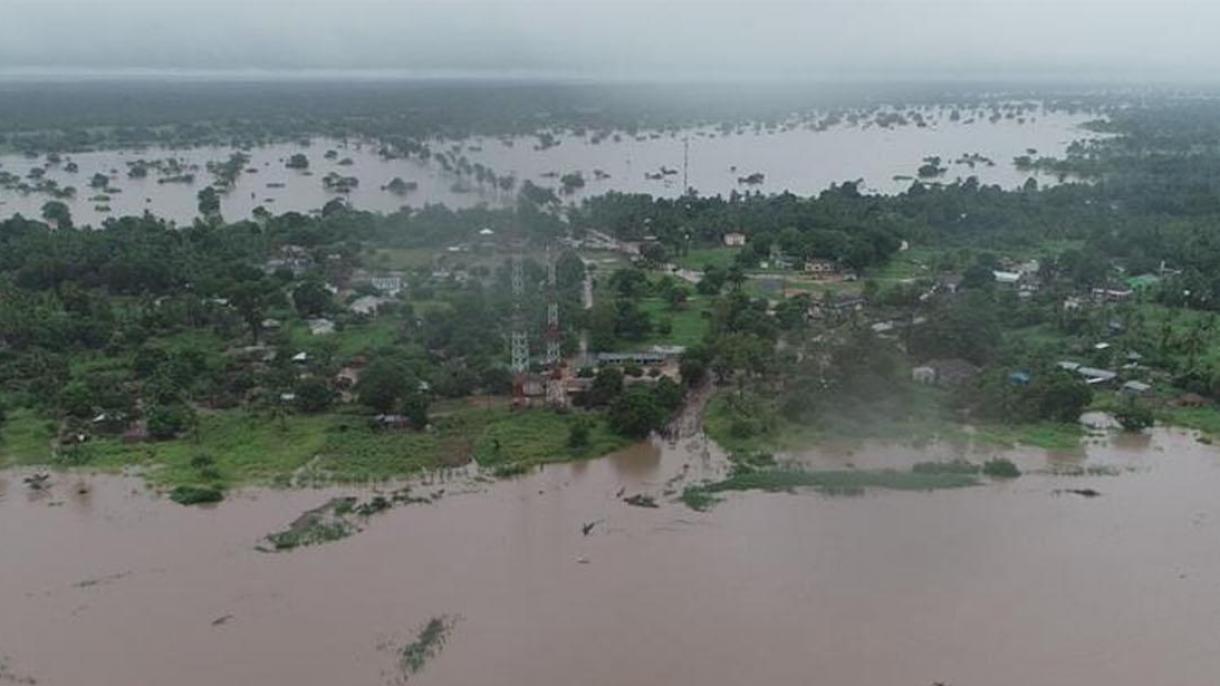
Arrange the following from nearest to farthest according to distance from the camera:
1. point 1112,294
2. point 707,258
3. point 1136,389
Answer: point 1136,389 → point 1112,294 → point 707,258

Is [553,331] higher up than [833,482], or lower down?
higher up

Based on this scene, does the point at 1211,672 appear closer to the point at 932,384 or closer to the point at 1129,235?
the point at 932,384

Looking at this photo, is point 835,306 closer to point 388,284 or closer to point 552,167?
point 388,284

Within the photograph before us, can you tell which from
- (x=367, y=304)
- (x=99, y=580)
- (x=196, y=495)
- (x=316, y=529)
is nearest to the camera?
(x=99, y=580)

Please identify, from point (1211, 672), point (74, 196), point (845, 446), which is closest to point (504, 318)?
point (845, 446)

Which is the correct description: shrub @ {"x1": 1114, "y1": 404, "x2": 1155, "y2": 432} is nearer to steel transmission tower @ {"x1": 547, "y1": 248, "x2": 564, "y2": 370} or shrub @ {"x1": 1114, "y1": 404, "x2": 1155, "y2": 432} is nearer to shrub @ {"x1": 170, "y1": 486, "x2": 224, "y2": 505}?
steel transmission tower @ {"x1": 547, "y1": 248, "x2": 564, "y2": 370}

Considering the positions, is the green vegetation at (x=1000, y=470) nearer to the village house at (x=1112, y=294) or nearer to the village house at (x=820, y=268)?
the village house at (x=1112, y=294)

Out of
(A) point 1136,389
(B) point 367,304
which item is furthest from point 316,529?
(A) point 1136,389
